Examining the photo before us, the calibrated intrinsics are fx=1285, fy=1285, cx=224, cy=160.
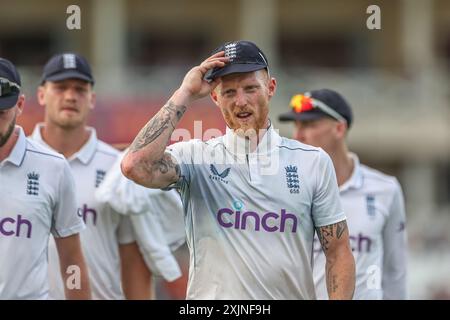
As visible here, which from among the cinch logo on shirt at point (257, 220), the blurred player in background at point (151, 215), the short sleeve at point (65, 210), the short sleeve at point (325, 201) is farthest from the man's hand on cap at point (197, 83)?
the blurred player in background at point (151, 215)

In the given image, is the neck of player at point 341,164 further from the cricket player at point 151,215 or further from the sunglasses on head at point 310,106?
the cricket player at point 151,215

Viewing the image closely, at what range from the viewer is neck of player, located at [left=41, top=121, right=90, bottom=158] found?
8633mm

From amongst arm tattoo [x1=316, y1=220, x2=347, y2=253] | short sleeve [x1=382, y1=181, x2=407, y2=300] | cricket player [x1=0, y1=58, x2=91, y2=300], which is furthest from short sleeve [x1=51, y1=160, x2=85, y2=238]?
short sleeve [x1=382, y1=181, x2=407, y2=300]

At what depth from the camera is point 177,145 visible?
6.46 meters

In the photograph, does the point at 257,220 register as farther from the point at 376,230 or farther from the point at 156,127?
the point at 376,230

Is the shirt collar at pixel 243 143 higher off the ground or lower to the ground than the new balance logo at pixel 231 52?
lower

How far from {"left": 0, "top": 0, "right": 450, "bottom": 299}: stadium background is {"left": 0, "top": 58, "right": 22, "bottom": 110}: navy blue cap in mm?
18018

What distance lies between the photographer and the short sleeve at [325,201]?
6.42 m

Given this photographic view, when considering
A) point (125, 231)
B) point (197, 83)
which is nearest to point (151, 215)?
point (125, 231)

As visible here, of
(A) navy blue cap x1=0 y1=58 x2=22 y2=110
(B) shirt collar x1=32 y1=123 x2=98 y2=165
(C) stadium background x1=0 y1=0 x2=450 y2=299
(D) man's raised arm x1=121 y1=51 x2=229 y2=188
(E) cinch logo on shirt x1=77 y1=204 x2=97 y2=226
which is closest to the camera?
(D) man's raised arm x1=121 y1=51 x2=229 y2=188

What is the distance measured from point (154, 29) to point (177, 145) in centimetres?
2564

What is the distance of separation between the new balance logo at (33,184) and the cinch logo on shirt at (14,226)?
0.52 feet

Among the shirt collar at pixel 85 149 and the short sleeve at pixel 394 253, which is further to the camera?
the short sleeve at pixel 394 253

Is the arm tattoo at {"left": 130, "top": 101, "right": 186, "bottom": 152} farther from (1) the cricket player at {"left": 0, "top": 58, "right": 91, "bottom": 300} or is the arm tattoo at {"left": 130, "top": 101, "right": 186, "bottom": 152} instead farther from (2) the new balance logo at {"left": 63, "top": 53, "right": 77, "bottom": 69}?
(2) the new balance logo at {"left": 63, "top": 53, "right": 77, "bottom": 69}
